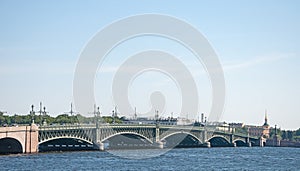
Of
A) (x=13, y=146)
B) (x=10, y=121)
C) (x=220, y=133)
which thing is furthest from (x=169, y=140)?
(x=13, y=146)

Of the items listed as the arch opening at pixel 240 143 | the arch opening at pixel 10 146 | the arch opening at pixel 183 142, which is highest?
the arch opening at pixel 10 146

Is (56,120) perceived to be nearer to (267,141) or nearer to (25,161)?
(267,141)

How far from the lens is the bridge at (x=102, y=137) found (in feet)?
298

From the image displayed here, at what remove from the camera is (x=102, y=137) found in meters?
109

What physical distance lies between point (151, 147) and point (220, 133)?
3234cm

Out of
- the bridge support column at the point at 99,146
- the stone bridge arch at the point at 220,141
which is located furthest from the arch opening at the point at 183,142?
the bridge support column at the point at 99,146

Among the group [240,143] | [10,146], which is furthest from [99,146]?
[240,143]

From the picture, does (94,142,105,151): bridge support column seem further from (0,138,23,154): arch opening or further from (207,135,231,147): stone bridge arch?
(207,135,231,147): stone bridge arch

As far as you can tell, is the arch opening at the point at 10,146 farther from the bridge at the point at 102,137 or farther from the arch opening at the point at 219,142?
the arch opening at the point at 219,142

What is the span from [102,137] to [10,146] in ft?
67.7

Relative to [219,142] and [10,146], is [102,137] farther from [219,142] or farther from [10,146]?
[219,142]

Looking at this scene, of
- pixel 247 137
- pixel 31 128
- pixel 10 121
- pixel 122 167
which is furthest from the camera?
pixel 247 137

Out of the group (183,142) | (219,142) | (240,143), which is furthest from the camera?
(240,143)

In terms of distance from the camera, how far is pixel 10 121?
494 ft
